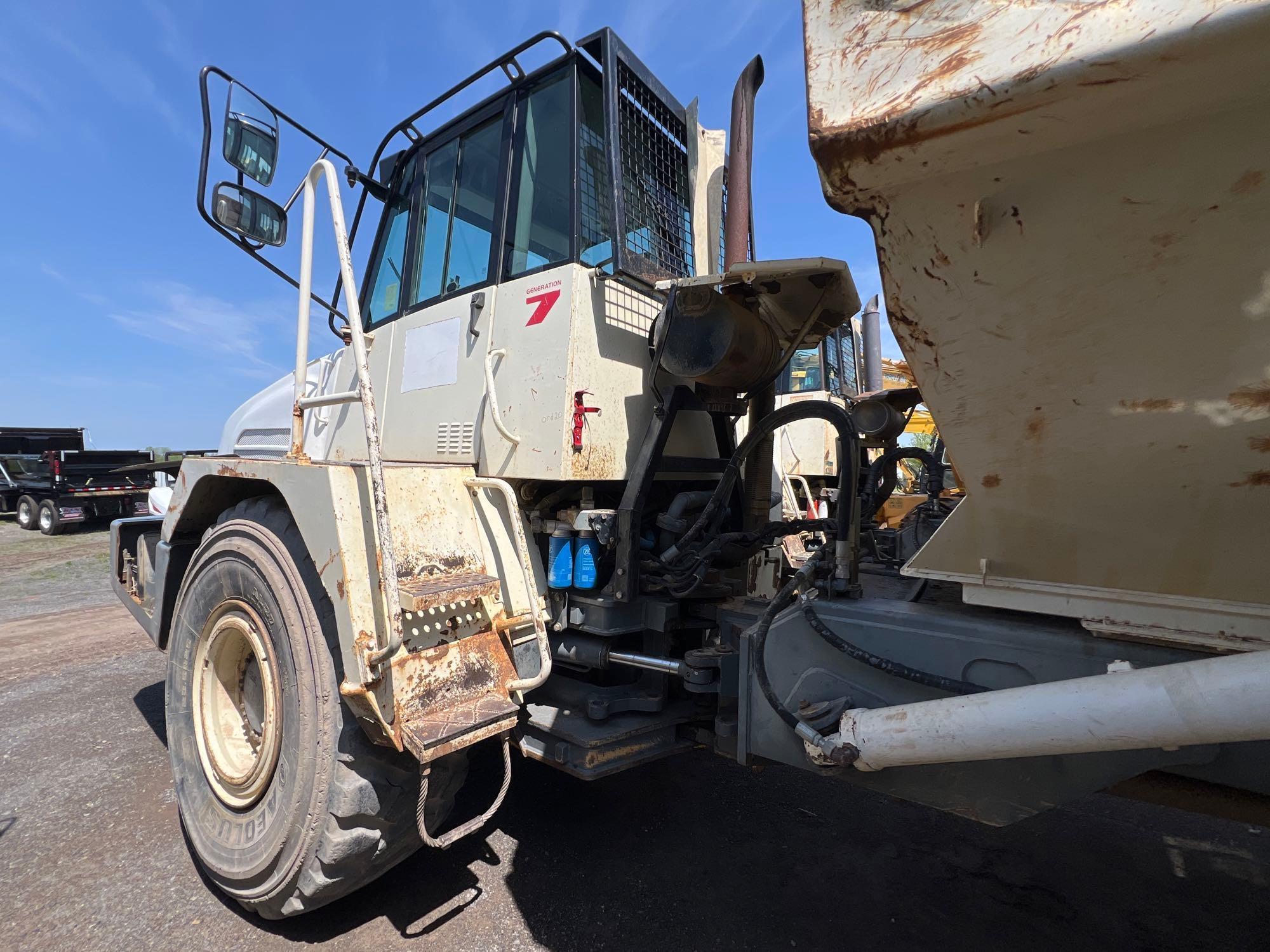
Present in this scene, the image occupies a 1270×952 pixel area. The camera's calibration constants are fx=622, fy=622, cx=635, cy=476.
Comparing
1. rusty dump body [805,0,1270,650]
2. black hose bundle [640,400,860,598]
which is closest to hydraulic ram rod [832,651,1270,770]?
rusty dump body [805,0,1270,650]

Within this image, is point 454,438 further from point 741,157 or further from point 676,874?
point 676,874

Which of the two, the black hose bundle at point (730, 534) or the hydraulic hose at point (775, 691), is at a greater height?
the black hose bundle at point (730, 534)

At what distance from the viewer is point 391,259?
330cm

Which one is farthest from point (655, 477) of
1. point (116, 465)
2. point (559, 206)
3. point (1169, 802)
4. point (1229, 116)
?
point (116, 465)

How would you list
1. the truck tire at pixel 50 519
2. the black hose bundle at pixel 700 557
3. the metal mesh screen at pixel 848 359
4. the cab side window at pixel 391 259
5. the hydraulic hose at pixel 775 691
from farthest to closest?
the truck tire at pixel 50 519, the metal mesh screen at pixel 848 359, the cab side window at pixel 391 259, the black hose bundle at pixel 700 557, the hydraulic hose at pixel 775 691

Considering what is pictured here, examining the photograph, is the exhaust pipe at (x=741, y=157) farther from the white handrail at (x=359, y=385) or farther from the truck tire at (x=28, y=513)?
the truck tire at (x=28, y=513)

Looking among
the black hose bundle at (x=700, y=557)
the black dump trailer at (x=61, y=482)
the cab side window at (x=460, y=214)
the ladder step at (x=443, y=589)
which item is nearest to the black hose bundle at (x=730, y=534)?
the black hose bundle at (x=700, y=557)

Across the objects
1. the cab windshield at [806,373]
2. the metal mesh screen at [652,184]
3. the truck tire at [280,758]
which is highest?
the metal mesh screen at [652,184]

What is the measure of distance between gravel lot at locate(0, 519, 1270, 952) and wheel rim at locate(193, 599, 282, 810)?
43 centimetres

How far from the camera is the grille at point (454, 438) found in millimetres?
2570

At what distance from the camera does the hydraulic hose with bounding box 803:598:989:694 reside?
1512mm

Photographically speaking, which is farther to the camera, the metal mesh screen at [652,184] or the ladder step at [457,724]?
the metal mesh screen at [652,184]

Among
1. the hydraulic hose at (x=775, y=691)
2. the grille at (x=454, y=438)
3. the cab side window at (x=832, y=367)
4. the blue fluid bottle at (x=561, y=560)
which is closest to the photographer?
the hydraulic hose at (x=775, y=691)

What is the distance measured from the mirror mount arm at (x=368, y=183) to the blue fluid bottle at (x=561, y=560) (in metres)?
2.20
